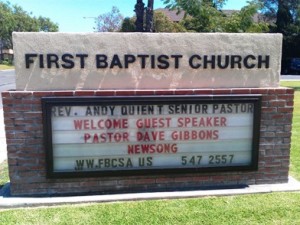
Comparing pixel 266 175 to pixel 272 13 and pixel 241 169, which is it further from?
pixel 272 13

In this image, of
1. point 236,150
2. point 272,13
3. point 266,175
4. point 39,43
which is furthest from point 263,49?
point 272,13

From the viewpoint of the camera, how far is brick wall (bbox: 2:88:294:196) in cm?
474

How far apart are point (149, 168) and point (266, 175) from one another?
1.71m

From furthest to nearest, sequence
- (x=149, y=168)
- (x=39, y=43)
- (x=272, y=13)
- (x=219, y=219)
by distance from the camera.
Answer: (x=272, y=13) < (x=149, y=168) < (x=39, y=43) < (x=219, y=219)

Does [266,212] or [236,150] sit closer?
[266,212]

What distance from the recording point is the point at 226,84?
516 centimetres

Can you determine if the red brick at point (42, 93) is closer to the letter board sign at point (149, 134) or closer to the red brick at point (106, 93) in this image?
the letter board sign at point (149, 134)

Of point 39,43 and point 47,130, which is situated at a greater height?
point 39,43

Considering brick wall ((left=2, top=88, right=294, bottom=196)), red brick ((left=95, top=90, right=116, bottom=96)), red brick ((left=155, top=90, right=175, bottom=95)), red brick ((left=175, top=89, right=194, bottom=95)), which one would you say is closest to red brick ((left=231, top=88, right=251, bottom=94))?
brick wall ((left=2, top=88, right=294, bottom=196))

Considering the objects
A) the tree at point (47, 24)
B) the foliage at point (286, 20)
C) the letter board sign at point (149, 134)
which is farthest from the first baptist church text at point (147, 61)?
the tree at point (47, 24)

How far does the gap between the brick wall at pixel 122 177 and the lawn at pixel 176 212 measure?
39cm

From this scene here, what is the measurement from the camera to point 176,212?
176 inches

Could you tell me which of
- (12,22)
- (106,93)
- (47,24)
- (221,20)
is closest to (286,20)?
(221,20)

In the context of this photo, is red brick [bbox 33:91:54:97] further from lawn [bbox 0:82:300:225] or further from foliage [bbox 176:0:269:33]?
foliage [bbox 176:0:269:33]
